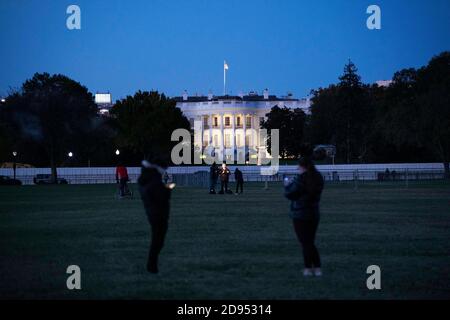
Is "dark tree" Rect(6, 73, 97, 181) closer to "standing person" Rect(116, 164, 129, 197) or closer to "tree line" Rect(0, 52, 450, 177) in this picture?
"tree line" Rect(0, 52, 450, 177)

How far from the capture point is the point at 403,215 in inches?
1112

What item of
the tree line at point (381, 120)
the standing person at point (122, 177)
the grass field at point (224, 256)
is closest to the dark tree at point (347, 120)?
the tree line at point (381, 120)

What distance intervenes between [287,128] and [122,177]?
89678mm

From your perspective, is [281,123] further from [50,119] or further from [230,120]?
[50,119]

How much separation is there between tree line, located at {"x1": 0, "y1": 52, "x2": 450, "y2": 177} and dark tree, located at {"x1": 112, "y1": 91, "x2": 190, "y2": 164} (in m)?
0.13

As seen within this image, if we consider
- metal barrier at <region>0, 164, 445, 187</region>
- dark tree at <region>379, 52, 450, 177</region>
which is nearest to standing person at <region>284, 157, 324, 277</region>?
metal barrier at <region>0, 164, 445, 187</region>

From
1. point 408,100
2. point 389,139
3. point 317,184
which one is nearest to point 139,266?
point 317,184

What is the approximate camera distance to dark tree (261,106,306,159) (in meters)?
127

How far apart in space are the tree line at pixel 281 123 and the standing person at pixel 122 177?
43.9m

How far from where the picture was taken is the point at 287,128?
423 feet
